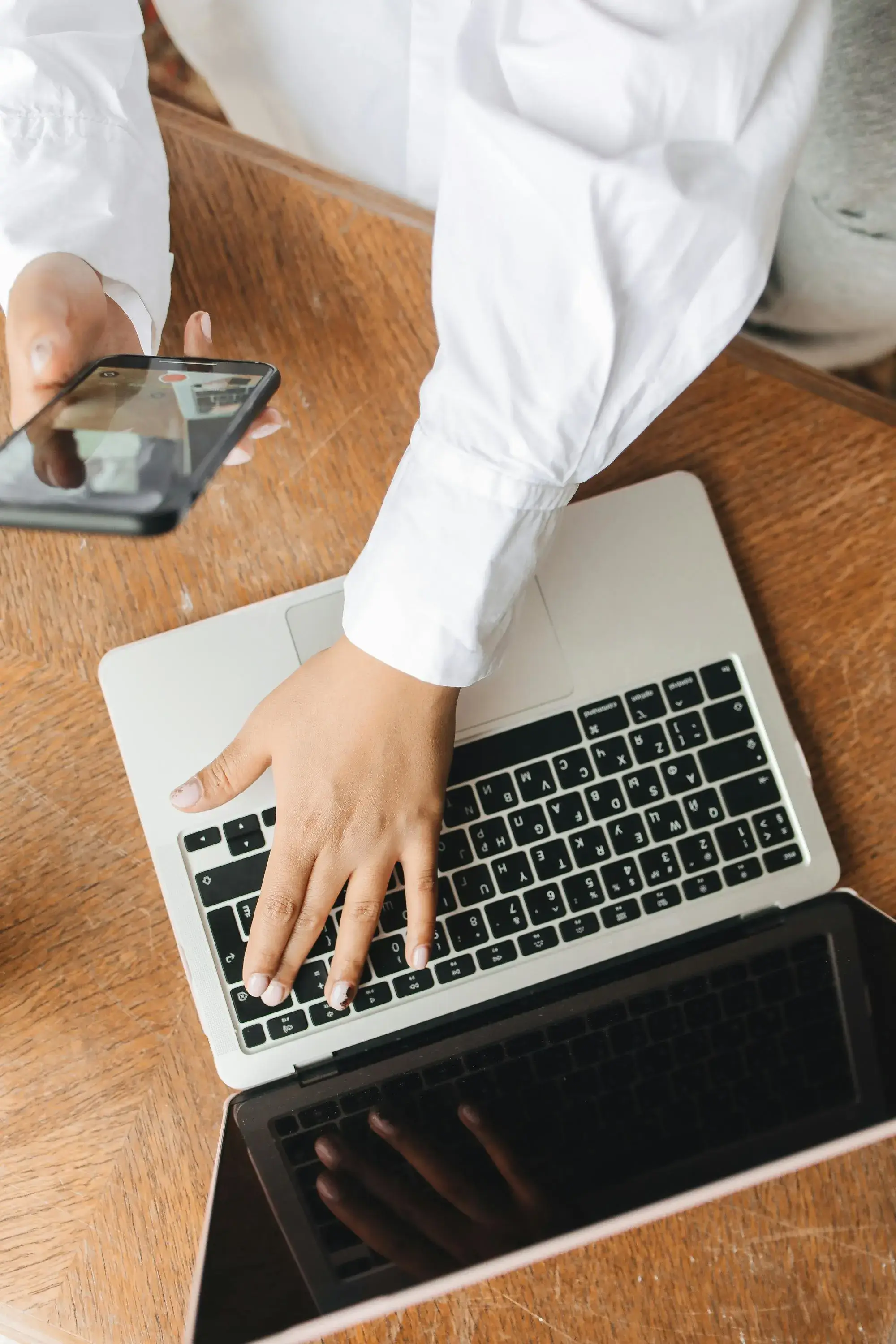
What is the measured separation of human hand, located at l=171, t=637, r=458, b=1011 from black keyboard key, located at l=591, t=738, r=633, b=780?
70mm

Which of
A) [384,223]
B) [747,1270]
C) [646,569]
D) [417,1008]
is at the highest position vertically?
[384,223]

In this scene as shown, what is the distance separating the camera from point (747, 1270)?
43cm

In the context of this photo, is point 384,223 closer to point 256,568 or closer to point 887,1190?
point 256,568

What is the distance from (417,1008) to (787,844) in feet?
0.61

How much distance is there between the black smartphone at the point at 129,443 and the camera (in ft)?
0.87

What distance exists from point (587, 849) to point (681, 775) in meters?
0.06

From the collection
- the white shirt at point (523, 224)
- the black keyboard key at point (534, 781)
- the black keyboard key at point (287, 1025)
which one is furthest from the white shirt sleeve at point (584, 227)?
the black keyboard key at point (287, 1025)

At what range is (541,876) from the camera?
414 mm

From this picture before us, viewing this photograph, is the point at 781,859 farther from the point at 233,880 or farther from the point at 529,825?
the point at 233,880

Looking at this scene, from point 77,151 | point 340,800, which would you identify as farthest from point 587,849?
point 77,151

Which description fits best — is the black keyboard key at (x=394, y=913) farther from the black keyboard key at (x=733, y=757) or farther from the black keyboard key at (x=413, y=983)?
the black keyboard key at (x=733, y=757)

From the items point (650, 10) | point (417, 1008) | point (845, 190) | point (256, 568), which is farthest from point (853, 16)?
point (417, 1008)

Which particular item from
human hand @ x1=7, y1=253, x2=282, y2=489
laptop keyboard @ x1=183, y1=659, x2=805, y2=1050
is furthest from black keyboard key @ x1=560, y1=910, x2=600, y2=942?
human hand @ x1=7, y1=253, x2=282, y2=489

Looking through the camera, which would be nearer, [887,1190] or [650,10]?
[650,10]
